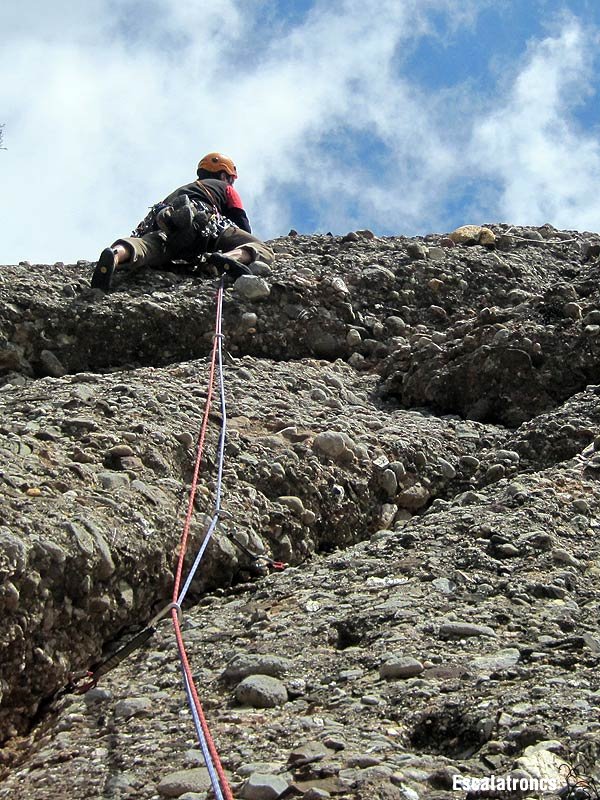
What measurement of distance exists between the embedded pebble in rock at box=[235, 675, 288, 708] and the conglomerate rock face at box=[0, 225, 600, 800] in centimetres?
1

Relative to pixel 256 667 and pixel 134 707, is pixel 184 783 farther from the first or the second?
pixel 256 667

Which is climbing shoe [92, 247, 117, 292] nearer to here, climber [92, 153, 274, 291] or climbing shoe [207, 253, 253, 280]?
climber [92, 153, 274, 291]

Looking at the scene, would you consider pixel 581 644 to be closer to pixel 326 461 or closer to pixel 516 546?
pixel 516 546

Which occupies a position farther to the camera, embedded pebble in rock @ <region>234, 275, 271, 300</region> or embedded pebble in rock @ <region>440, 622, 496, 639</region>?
embedded pebble in rock @ <region>234, 275, 271, 300</region>

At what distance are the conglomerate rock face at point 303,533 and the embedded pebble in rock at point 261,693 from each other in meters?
0.01

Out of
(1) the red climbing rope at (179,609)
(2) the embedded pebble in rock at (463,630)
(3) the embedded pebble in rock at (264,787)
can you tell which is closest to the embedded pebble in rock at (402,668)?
(2) the embedded pebble in rock at (463,630)

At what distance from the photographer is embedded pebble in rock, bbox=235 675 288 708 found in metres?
3.53

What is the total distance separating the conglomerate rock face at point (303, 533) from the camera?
3.21 m

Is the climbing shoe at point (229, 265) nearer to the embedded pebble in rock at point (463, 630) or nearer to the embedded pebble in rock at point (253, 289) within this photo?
the embedded pebble in rock at point (253, 289)

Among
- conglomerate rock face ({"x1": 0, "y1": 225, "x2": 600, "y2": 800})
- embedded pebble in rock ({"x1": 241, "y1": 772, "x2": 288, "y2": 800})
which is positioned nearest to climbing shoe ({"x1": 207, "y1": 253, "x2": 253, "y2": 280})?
conglomerate rock face ({"x1": 0, "y1": 225, "x2": 600, "y2": 800})

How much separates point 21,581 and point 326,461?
2.18 m

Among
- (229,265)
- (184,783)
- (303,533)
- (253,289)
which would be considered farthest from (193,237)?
(184,783)

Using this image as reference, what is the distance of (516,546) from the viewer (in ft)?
15.3

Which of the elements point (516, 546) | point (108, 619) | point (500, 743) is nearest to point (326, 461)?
point (516, 546)
